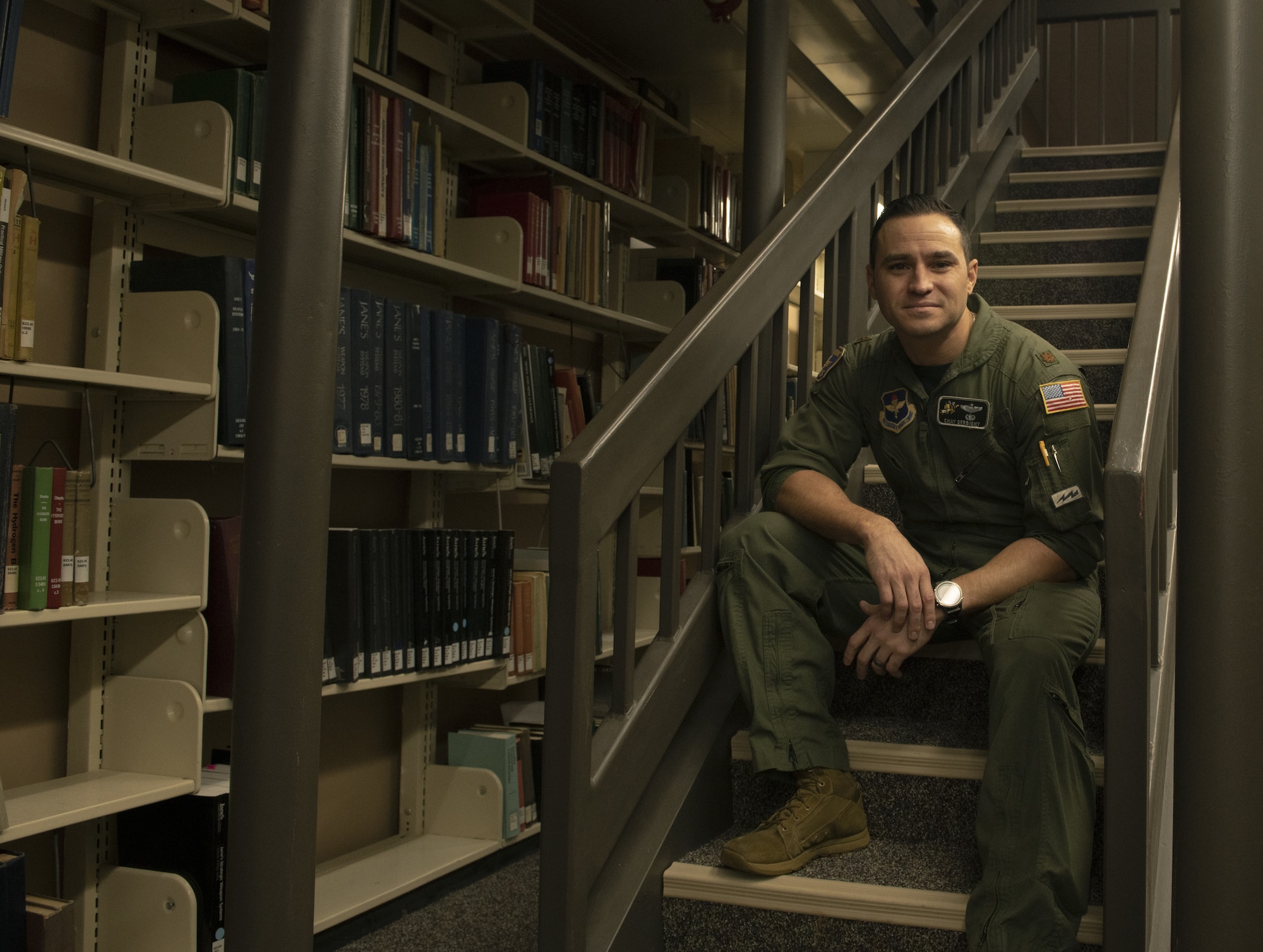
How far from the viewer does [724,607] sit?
5.86 feet

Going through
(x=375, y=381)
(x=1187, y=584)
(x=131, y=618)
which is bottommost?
(x=131, y=618)

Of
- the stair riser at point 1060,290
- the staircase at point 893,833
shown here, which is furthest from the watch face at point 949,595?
the stair riser at point 1060,290

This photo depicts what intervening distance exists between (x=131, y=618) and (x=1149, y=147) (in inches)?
142

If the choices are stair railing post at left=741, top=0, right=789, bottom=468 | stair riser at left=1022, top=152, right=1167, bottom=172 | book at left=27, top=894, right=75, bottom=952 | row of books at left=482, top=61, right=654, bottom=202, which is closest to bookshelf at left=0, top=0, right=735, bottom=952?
book at left=27, top=894, right=75, bottom=952

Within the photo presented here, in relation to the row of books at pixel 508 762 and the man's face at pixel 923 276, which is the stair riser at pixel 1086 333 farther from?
the row of books at pixel 508 762

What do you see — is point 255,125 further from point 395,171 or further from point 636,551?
point 636,551

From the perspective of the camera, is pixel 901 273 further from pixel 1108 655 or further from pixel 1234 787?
pixel 1234 787

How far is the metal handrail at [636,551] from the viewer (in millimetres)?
1450

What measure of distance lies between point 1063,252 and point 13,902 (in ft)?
9.96

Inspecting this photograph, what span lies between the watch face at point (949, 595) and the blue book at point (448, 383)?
139 centimetres

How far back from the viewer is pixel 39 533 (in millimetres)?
1876

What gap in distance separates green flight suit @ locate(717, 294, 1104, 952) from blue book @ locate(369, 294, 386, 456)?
0.94 metres

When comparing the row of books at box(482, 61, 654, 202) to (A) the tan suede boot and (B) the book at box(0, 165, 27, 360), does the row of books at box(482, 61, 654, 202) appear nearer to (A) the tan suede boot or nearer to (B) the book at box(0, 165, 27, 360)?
(B) the book at box(0, 165, 27, 360)

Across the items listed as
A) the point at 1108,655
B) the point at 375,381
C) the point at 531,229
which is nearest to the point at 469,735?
the point at 375,381
